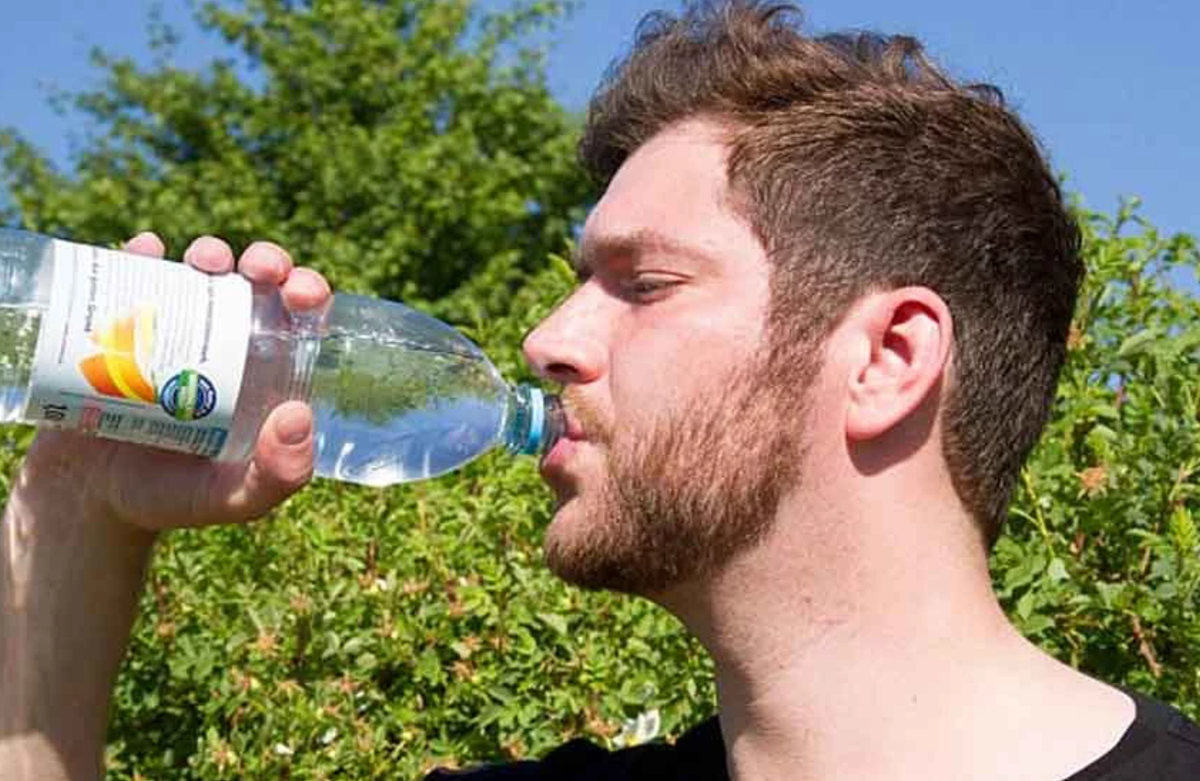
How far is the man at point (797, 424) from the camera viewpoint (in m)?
2.14

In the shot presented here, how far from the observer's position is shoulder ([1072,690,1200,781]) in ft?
6.22

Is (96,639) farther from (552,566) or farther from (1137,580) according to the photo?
(1137,580)

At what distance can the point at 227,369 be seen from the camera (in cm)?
220

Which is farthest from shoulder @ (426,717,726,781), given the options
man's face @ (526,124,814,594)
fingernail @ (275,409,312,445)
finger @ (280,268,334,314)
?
finger @ (280,268,334,314)

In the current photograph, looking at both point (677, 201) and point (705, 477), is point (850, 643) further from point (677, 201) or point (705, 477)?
point (677, 201)

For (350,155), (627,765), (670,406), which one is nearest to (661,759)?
(627,765)

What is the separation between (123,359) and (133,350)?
0.6 inches

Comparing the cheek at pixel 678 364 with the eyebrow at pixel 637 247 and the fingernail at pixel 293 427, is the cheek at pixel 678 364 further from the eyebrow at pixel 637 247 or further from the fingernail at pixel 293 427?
the fingernail at pixel 293 427

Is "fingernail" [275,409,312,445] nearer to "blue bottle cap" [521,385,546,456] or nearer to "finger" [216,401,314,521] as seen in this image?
"finger" [216,401,314,521]

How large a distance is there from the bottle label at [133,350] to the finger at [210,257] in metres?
0.05

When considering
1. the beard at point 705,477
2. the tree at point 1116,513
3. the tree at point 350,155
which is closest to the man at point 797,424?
the beard at point 705,477

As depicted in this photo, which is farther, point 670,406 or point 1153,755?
point 670,406

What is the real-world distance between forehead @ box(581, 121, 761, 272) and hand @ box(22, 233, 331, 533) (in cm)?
34

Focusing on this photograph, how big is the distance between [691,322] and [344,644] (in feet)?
4.66
